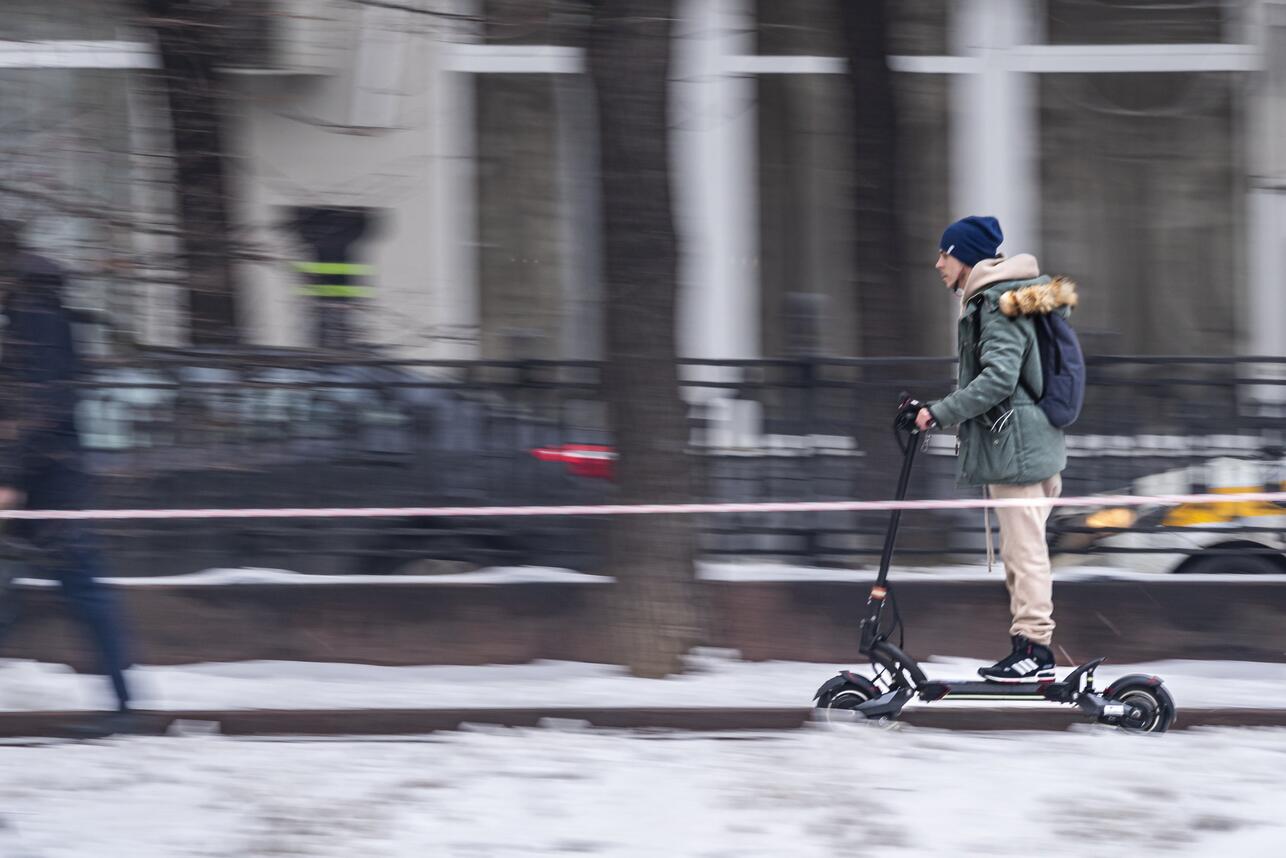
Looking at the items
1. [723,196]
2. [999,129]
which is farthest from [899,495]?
[999,129]

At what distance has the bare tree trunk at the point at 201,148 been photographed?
5.14m

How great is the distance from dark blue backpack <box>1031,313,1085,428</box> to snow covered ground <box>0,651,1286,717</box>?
46.2 inches

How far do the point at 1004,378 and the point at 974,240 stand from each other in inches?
22.0

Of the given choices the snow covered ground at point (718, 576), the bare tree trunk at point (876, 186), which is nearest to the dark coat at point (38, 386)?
the snow covered ground at point (718, 576)

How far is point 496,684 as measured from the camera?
6.96m

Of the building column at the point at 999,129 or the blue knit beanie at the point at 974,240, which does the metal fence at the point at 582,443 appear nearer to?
the blue knit beanie at the point at 974,240

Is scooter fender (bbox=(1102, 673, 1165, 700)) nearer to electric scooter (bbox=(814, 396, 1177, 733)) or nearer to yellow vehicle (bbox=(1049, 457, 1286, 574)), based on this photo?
electric scooter (bbox=(814, 396, 1177, 733))

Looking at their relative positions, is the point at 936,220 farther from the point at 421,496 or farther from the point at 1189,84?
the point at 421,496

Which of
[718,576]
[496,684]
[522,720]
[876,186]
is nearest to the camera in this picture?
[522,720]

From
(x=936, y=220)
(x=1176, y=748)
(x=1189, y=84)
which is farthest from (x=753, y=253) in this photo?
(x=1176, y=748)

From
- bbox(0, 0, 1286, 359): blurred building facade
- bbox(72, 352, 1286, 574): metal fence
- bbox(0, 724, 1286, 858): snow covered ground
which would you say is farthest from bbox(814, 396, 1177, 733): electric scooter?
bbox(0, 0, 1286, 359): blurred building facade

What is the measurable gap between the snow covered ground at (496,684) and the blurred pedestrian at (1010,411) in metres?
0.52

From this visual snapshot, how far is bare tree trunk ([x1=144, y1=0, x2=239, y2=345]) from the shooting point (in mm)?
5141

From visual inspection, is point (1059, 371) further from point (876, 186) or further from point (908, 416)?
point (876, 186)
